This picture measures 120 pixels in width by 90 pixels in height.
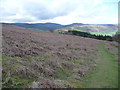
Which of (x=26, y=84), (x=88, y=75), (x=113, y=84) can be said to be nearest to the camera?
(x=26, y=84)

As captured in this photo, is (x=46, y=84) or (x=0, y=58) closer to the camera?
(x=46, y=84)

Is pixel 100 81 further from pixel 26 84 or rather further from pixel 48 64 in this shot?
pixel 26 84

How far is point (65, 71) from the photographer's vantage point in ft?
48.9

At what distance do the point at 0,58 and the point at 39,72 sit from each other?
4.18 meters

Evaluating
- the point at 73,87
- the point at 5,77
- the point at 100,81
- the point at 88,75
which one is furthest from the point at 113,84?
the point at 5,77

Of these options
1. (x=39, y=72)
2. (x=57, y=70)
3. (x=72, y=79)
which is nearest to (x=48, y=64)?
(x=57, y=70)

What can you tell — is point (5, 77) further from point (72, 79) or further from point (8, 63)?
point (72, 79)

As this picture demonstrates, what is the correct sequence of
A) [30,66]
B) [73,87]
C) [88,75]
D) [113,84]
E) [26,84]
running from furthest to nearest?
[88,75] → [30,66] → [113,84] → [73,87] → [26,84]

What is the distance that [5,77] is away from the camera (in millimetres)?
10641

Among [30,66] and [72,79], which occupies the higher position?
[30,66]

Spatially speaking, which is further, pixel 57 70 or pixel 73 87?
pixel 57 70

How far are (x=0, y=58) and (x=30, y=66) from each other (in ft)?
10.1

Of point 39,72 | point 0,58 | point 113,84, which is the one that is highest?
point 0,58

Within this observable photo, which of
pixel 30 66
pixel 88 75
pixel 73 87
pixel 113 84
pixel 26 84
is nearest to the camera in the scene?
pixel 26 84
